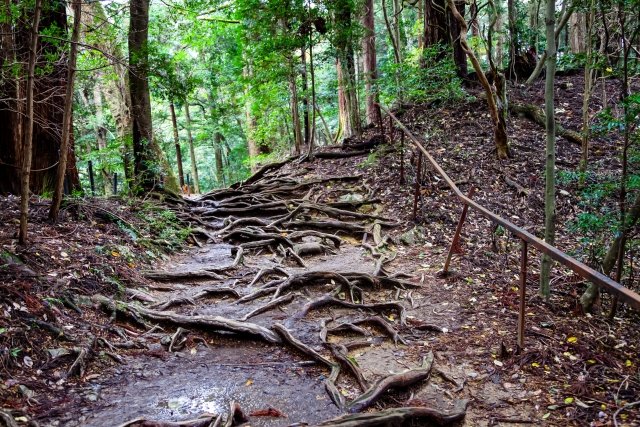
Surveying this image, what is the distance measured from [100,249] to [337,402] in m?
3.96

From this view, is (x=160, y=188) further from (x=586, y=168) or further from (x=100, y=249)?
(x=586, y=168)

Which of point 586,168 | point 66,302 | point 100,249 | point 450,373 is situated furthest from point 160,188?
point 586,168

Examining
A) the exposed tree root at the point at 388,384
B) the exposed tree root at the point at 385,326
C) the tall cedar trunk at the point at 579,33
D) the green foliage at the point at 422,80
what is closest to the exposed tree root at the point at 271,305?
the exposed tree root at the point at 385,326

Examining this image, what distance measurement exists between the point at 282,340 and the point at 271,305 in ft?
2.97

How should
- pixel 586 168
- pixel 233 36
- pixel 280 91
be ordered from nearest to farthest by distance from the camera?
pixel 586 168, pixel 280 91, pixel 233 36

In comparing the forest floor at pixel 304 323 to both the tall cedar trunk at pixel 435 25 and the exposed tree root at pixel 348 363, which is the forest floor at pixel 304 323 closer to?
the exposed tree root at pixel 348 363

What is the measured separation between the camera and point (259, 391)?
3695 millimetres

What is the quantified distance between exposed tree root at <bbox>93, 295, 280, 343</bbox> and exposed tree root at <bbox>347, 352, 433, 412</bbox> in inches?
52.5

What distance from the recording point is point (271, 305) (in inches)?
213

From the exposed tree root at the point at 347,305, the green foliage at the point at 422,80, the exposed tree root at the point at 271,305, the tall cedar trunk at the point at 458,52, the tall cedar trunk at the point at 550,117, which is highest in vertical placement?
the tall cedar trunk at the point at 458,52

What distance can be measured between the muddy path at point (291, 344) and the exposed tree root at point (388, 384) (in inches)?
0.4

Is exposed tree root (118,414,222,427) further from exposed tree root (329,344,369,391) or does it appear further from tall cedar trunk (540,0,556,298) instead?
tall cedar trunk (540,0,556,298)

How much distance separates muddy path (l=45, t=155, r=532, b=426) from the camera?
3.38m

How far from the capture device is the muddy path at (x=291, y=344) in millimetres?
3385
